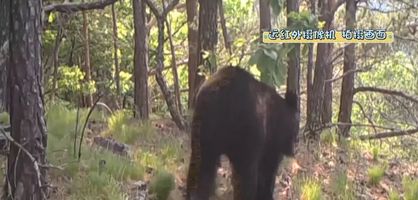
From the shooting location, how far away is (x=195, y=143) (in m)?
4.85

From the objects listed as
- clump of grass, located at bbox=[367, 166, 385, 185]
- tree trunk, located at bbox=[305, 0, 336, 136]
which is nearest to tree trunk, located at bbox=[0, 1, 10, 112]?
clump of grass, located at bbox=[367, 166, 385, 185]

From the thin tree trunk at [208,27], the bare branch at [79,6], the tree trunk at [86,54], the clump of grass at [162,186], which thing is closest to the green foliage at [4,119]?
the clump of grass at [162,186]

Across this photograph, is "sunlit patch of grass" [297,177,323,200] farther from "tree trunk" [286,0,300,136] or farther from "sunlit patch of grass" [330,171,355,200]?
"tree trunk" [286,0,300,136]

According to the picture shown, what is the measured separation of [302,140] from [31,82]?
16.2ft

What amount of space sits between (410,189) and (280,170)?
129cm

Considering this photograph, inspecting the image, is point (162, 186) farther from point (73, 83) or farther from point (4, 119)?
point (73, 83)

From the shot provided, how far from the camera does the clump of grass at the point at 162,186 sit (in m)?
5.21

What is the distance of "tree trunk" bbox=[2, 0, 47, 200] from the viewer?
12.2ft

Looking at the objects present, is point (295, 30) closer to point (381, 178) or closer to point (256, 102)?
point (256, 102)

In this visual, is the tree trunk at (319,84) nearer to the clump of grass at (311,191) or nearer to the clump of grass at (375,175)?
the clump of grass at (375,175)

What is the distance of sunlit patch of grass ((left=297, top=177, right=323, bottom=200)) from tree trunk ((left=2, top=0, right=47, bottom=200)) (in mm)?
2758

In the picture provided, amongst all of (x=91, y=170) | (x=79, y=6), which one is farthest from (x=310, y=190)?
(x=79, y=6)

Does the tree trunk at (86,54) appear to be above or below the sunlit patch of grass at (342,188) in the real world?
above

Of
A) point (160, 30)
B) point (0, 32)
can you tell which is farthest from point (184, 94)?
point (0, 32)
